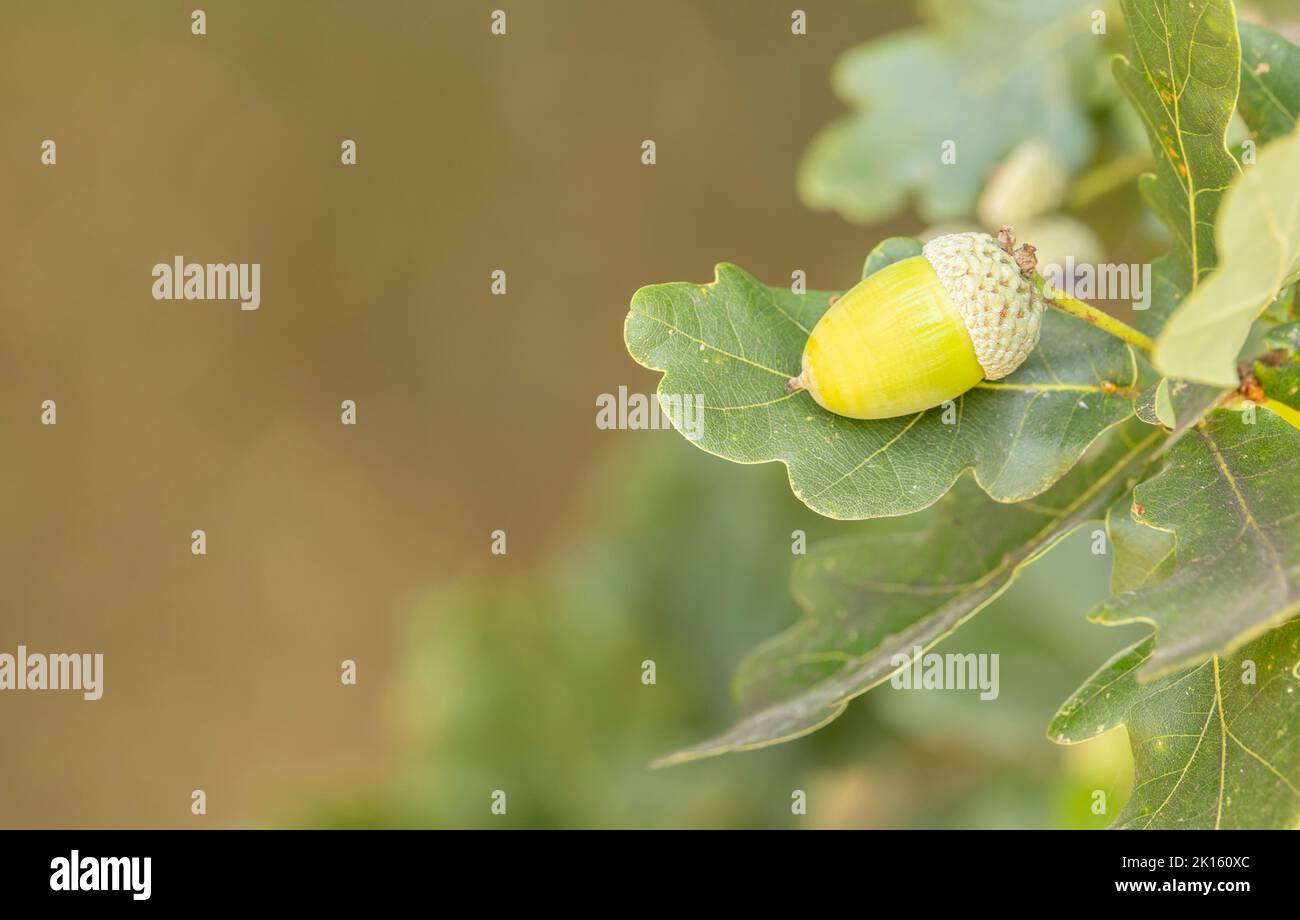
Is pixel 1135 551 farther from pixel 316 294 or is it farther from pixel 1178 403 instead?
pixel 316 294

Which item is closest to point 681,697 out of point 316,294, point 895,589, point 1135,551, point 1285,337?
point 895,589

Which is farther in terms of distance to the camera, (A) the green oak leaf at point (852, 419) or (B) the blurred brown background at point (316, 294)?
(B) the blurred brown background at point (316, 294)

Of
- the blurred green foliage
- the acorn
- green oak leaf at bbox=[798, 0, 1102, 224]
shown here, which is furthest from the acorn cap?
the blurred green foliage

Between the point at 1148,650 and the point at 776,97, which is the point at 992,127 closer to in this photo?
the point at 1148,650

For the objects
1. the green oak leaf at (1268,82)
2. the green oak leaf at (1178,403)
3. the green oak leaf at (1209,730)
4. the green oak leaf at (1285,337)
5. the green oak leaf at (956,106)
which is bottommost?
the green oak leaf at (1209,730)

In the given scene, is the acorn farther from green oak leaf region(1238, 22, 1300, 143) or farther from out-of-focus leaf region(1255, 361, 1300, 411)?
green oak leaf region(1238, 22, 1300, 143)

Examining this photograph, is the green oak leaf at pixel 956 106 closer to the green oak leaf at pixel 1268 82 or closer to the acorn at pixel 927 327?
the green oak leaf at pixel 1268 82

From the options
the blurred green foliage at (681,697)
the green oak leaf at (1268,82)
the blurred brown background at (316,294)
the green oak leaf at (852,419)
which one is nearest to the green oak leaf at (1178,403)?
the green oak leaf at (852,419)
